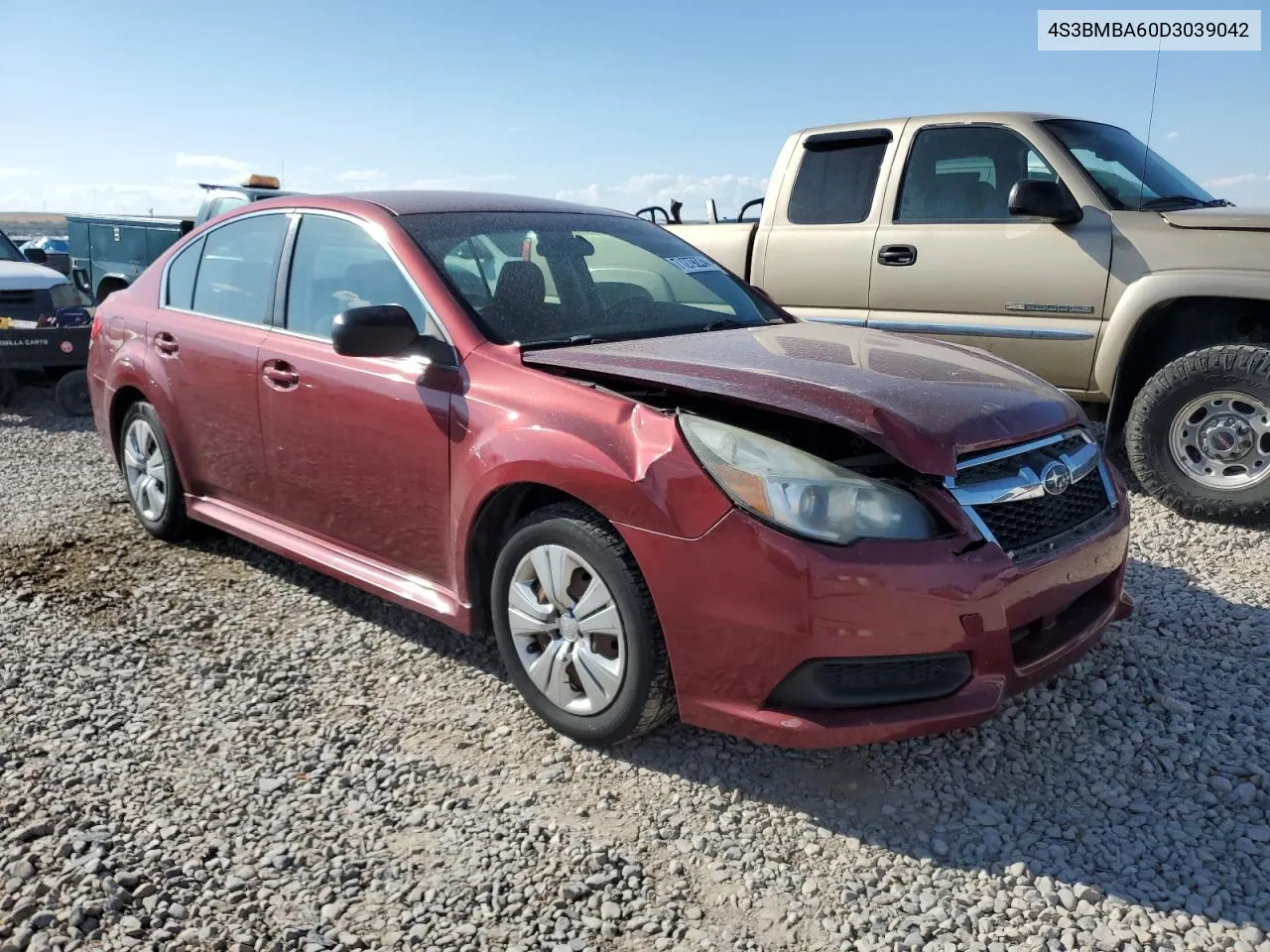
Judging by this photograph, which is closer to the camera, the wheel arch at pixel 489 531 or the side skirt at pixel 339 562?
the wheel arch at pixel 489 531

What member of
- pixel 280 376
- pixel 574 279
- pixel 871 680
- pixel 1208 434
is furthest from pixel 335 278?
pixel 1208 434

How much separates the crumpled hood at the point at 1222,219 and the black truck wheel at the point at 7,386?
8.70 meters

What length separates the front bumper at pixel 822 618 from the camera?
2670mm

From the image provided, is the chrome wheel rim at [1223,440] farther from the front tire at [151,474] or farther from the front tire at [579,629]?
the front tire at [151,474]

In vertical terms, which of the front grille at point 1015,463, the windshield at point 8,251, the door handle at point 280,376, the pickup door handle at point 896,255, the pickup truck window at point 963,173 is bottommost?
the front grille at point 1015,463

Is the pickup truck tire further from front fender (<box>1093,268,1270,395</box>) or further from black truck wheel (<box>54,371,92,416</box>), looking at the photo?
black truck wheel (<box>54,371,92,416</box>)

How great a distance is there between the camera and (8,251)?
11133mm

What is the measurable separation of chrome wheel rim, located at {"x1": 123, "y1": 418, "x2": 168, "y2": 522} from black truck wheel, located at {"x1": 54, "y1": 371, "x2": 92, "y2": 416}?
408 cm

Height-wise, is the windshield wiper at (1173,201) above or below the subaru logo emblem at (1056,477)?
above

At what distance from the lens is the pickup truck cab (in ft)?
38.1

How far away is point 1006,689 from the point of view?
9.37 feet

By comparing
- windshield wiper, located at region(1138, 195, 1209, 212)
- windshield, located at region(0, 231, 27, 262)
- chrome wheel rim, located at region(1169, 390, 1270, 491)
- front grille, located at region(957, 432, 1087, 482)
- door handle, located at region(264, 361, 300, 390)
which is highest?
windshield wiper, located at region(1138, 195, 1209, 212)

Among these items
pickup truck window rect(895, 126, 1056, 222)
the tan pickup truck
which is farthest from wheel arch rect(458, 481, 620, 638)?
pickup truck window rect(895, 126, 1056, 222)

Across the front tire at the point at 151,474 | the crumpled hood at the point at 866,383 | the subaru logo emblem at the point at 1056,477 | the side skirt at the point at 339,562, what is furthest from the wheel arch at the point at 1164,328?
the front tire at the point at 151,474
